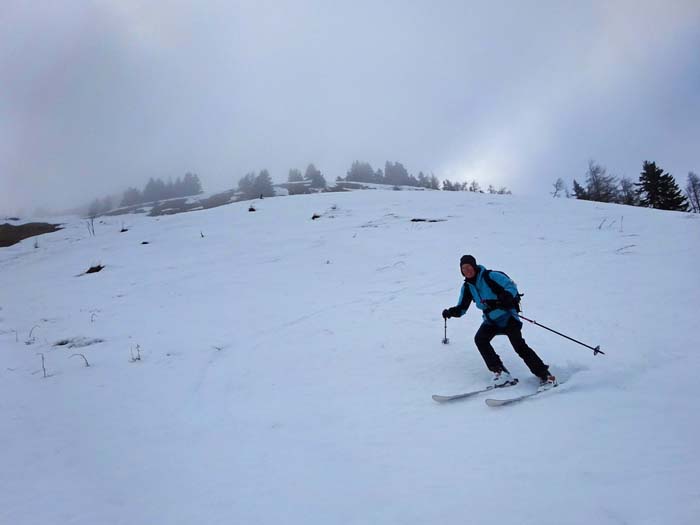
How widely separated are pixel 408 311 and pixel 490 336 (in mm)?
3275

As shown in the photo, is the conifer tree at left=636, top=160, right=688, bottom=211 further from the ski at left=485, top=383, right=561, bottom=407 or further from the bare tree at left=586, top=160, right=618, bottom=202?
the ski at left=485, top=383, right=561, bottom=407

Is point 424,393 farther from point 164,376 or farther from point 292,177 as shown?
point 292,177

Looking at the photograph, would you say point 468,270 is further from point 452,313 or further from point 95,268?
point 95,268

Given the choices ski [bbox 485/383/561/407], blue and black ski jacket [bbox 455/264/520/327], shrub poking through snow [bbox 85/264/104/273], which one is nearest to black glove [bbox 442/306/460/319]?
blue and black ski jacket [bbox 455/264/520/327]

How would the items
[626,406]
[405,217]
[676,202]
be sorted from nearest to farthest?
1. [626,406]
2. [405,217]
3. [676,202]

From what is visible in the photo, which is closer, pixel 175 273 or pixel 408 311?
pixel 408 311

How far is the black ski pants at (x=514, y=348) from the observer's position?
5090 mm

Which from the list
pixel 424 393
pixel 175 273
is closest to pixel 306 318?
pixel 424 393

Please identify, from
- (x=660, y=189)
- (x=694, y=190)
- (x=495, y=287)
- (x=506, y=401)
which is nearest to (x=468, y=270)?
(x=495, y=287)

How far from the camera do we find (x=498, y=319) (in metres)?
5.41

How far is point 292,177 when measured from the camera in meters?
110

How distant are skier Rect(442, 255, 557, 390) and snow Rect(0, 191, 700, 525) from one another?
0.35 metres

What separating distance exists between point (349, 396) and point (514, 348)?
268cm

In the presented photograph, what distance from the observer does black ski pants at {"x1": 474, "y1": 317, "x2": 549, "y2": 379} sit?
509 cm
